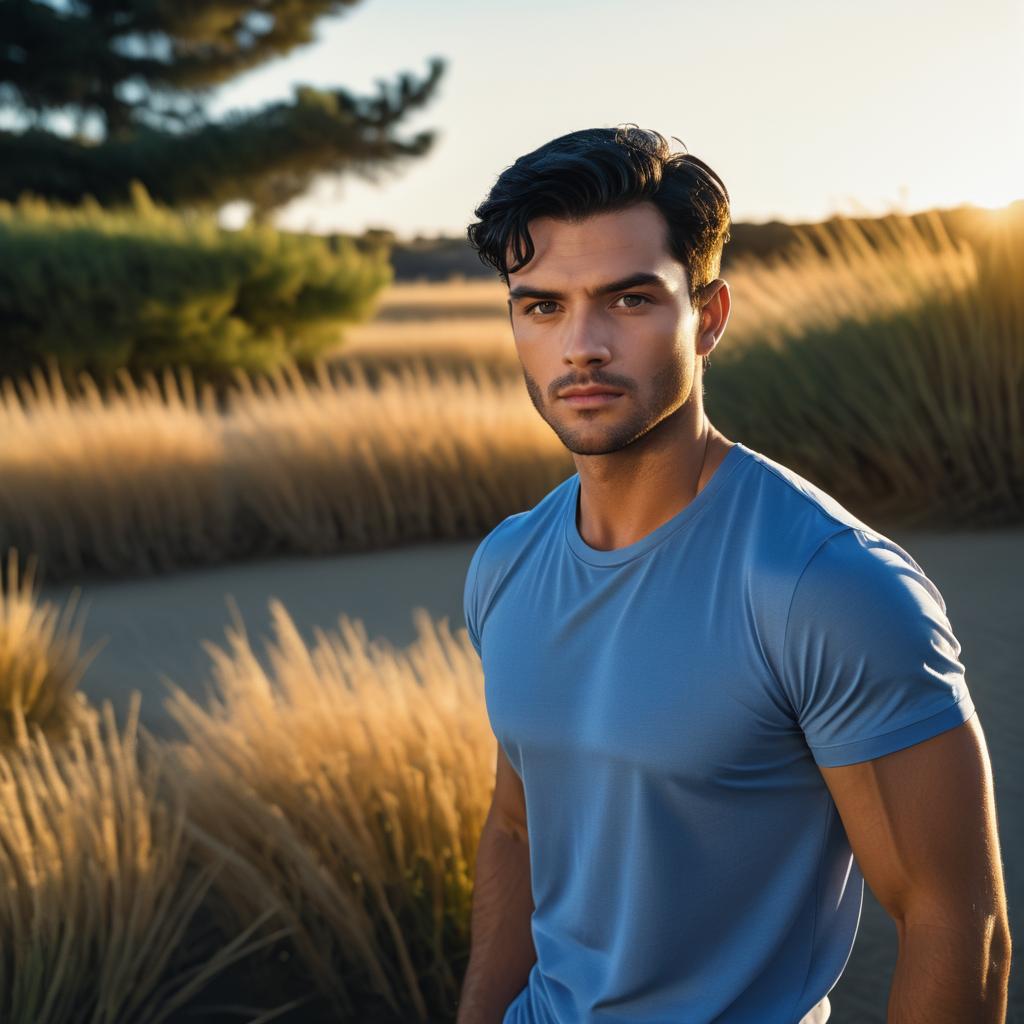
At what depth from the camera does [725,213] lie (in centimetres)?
169

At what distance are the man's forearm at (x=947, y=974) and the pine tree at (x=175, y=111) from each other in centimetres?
2006

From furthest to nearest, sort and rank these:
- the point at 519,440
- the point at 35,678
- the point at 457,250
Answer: the point at 457,250 → the point at 519,440 → the point at 35,678

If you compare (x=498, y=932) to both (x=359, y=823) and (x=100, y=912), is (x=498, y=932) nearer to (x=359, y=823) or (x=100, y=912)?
(x=359, y=823)

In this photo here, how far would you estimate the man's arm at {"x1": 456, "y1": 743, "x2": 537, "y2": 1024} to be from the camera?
1.85m

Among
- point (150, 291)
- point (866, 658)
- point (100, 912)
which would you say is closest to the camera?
point (866, 658)

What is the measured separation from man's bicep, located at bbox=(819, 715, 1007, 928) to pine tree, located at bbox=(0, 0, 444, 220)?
20.0 meters

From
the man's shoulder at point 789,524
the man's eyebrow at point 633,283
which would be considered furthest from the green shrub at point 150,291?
the man's shoulder at point 789,524

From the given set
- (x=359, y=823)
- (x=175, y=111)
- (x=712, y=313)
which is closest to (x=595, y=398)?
(x=712, y=313)

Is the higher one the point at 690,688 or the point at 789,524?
the point at 789,524

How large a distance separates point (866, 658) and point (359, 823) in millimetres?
1716

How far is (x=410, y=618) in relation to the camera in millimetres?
5543

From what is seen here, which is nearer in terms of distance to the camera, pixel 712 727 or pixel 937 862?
pixel 937 862

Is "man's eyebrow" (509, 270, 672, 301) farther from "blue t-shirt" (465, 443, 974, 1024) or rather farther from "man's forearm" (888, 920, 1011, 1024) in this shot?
"man's forearm" (888, 920, 1011, 1024)

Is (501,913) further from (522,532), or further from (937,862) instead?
(937,862)
